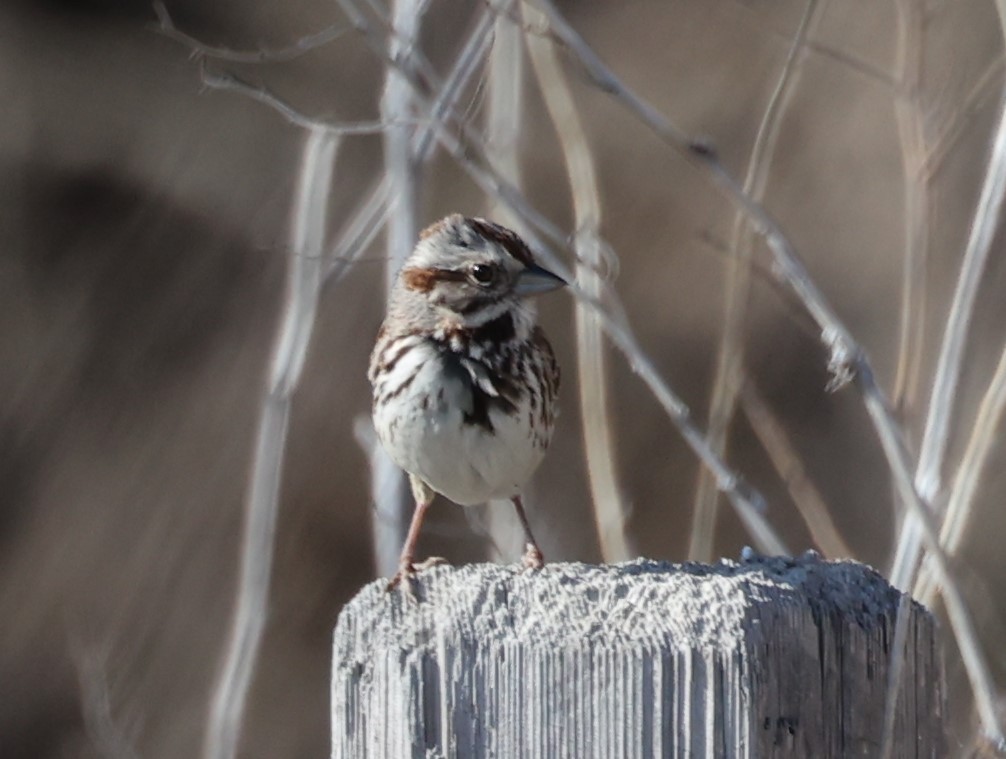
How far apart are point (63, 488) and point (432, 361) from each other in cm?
425

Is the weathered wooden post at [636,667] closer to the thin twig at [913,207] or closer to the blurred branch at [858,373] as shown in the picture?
the blurred branch at [858,373]

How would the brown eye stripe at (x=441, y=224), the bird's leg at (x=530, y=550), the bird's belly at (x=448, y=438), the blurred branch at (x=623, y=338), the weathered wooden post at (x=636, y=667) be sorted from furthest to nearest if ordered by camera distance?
1. the brown eye stripe at (x=441, y=224)
2. the bird's belly at (x=448, y=438)
3. the blurred branch at (x=623, y=338)
4. the bird's leg at (x=530, y=550)
5. the weathered wooden post at (x=636, y=667)

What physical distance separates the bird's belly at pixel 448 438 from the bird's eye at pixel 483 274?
0.17m

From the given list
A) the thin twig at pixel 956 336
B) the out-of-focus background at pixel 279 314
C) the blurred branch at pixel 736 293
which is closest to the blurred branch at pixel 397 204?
the blurred branch at pixel 736 293

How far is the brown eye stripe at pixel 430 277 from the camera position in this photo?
10.4 ft

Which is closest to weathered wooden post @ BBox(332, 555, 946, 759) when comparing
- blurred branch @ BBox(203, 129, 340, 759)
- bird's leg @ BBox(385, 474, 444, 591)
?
bird's leg @ BBox(385, 474, 444, 591)

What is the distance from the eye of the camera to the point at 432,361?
3115 millimetres

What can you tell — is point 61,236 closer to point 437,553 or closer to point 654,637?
point 437,553

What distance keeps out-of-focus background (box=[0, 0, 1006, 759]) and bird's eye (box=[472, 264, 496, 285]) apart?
3.07 meters

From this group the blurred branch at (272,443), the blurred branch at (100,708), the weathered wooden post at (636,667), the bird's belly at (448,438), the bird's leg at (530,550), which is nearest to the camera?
the weathered wooden post at (636,667)

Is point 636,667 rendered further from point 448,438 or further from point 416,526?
point 416,526

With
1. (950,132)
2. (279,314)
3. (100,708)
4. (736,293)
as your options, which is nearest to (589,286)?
(736,293)

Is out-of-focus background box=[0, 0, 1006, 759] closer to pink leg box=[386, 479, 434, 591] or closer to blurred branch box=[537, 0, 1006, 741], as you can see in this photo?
pink leg box=[386, 479, 434, 591]

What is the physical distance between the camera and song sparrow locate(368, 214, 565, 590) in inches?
121
